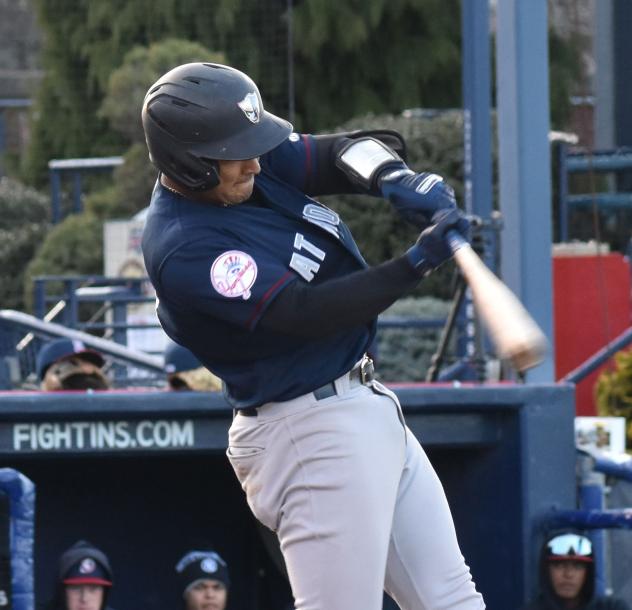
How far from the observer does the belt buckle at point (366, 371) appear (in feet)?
9.84

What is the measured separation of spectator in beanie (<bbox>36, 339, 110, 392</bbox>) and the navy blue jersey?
228cm

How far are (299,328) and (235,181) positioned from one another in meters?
0.30

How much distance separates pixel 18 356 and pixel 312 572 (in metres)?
4.57

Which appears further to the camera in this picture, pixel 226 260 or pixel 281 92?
pixel 281 92

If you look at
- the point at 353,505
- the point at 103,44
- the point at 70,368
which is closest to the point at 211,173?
the point at 353,505

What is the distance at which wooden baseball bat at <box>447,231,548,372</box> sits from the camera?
2375 mm

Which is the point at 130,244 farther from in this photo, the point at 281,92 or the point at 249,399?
the point at 249,399

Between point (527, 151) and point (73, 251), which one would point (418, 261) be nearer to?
point (527, 151)

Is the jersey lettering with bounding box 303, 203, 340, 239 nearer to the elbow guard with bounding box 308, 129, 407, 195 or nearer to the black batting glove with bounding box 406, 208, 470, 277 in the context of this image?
the elbow guard with bounding box 308, 129, 407, 195

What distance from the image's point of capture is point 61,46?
16906mm

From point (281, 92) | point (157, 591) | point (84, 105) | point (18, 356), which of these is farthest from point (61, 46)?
point (157, 591)

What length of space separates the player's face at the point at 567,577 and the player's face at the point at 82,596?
1.29m

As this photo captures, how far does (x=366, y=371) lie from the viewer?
3008 millimetres

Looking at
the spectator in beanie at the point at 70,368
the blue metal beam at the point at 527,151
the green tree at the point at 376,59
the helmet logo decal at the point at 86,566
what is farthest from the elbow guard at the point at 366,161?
the green tree at the point at 376,59
